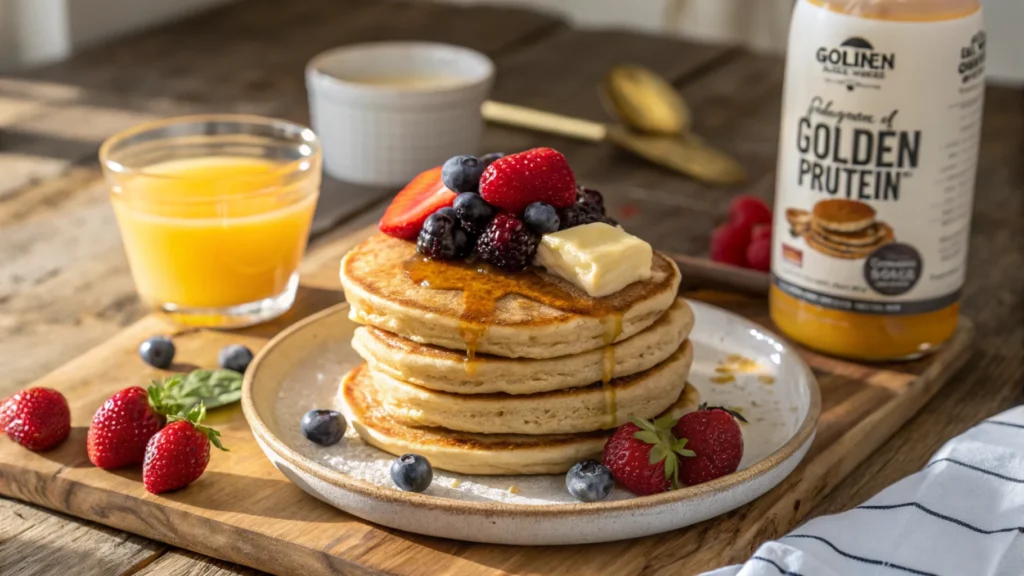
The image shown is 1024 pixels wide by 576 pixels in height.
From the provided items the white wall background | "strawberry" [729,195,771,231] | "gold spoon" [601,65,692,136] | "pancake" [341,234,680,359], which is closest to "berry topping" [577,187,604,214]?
"pancake" [341,234,680,359]

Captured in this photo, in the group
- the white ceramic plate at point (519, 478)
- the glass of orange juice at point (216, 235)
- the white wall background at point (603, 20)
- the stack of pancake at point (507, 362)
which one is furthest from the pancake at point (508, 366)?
the white wall background at point (603, 20)

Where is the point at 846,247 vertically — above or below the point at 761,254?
above

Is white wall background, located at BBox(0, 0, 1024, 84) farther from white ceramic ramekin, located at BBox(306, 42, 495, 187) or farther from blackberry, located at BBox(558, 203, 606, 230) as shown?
blackberry, located at BBox(558, 203, 606, 230)

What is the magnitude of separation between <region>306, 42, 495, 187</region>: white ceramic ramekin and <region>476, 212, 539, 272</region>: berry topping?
42.7 inches

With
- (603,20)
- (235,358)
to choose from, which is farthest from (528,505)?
(603,20)

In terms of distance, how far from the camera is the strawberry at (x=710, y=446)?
4.58 feet

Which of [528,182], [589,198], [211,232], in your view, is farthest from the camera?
[211,232]

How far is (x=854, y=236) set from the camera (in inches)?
67.7

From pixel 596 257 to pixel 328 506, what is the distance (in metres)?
0.42

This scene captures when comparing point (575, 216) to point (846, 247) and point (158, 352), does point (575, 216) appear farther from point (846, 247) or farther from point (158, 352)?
point (158, 352)

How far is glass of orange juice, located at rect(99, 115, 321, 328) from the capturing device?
1919 millimetres

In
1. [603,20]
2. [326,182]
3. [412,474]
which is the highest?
[412,474]

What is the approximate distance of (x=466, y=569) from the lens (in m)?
1.29

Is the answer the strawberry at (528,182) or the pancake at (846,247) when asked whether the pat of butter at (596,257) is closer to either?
the strawberry at (528,182)
